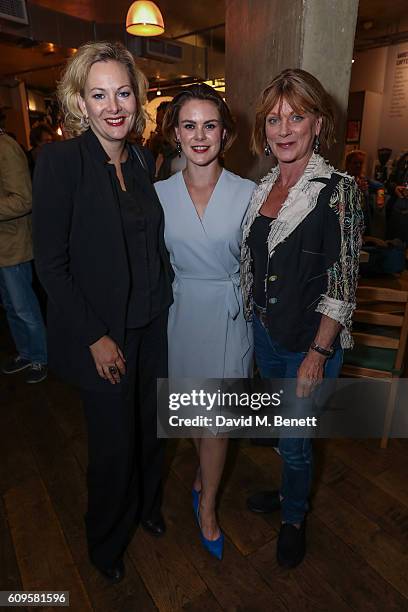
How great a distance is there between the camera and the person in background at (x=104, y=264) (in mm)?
1204

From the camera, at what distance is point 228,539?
1766mm

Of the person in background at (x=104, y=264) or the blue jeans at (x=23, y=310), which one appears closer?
the person in background at (x=104, y=264)

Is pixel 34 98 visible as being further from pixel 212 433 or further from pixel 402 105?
pixel 212 433

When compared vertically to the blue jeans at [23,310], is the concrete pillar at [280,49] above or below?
above

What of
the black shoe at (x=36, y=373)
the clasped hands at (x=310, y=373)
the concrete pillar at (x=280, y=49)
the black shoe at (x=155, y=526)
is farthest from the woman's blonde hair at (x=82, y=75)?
the black shoe at (x=36, y=373)

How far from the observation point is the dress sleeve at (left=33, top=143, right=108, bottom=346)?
1153 mm

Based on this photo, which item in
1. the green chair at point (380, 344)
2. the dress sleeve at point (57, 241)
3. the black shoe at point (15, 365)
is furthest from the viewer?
the black shoe at point (15, 365)

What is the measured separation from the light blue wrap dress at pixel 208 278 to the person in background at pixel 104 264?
56 mm

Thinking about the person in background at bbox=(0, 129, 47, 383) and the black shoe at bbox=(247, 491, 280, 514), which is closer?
the black shoe at bbox=(247, 491, 280, 514)

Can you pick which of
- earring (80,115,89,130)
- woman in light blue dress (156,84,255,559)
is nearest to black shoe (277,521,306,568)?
woman in light blue dress (156,84,255,559)

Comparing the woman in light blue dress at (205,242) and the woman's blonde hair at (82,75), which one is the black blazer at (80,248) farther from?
the woman in light blue dress at (205,242)

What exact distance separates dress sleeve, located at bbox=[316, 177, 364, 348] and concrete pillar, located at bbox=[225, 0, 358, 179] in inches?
35.6

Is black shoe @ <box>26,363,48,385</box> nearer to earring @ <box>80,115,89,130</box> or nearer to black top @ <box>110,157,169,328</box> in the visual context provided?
black top @ <box>110,157,169,328</box>

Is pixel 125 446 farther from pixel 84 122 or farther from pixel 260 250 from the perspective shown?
pixel 84 122
